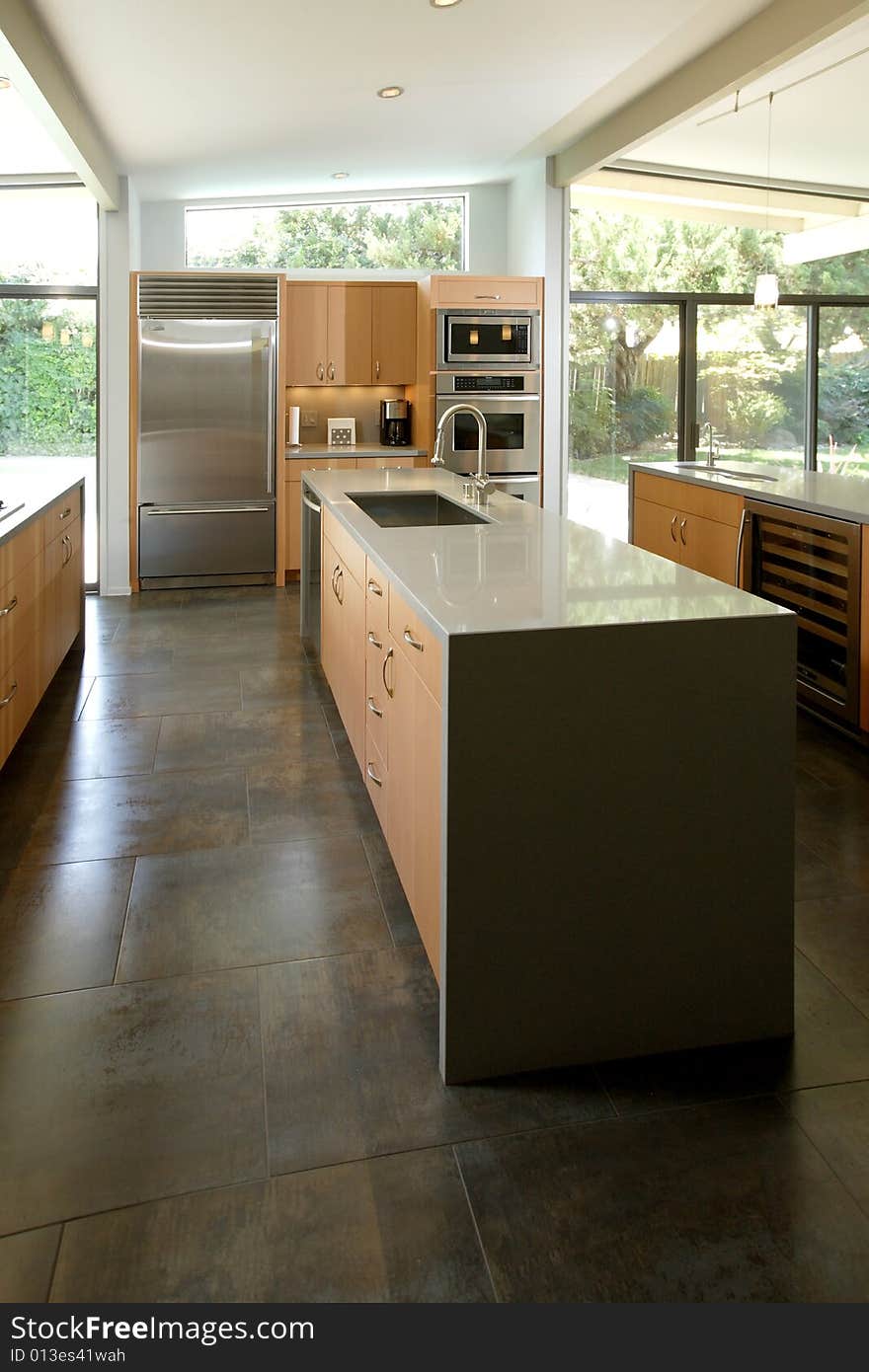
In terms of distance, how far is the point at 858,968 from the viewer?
8.18ft

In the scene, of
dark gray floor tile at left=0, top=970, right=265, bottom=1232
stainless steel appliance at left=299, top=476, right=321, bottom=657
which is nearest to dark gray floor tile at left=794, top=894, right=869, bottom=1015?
dark gray floor tile at left=0, top=970, right=265, bottom=1232

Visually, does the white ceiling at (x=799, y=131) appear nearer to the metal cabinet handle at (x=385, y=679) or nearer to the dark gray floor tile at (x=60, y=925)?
the metal cabinet handle at (x=385, y=679)

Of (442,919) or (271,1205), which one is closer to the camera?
(271,1205)

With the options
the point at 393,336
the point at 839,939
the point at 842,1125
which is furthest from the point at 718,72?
the point at 842,1125

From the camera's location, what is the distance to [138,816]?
344cm

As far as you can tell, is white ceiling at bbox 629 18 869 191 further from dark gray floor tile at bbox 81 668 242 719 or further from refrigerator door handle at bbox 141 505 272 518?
dark gray floor tile at bbox 81 668 242 719

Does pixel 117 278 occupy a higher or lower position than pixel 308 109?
lower

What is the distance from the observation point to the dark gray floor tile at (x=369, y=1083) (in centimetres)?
193

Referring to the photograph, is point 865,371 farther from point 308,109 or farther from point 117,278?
point 117,278

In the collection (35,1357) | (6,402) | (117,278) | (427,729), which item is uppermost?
(117,278)

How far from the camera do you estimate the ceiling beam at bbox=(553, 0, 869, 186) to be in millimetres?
4238

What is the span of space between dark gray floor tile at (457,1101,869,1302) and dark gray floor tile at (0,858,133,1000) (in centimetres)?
106

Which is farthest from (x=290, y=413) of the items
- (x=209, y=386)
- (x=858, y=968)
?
(x=858, y=968)

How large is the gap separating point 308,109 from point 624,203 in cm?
282
